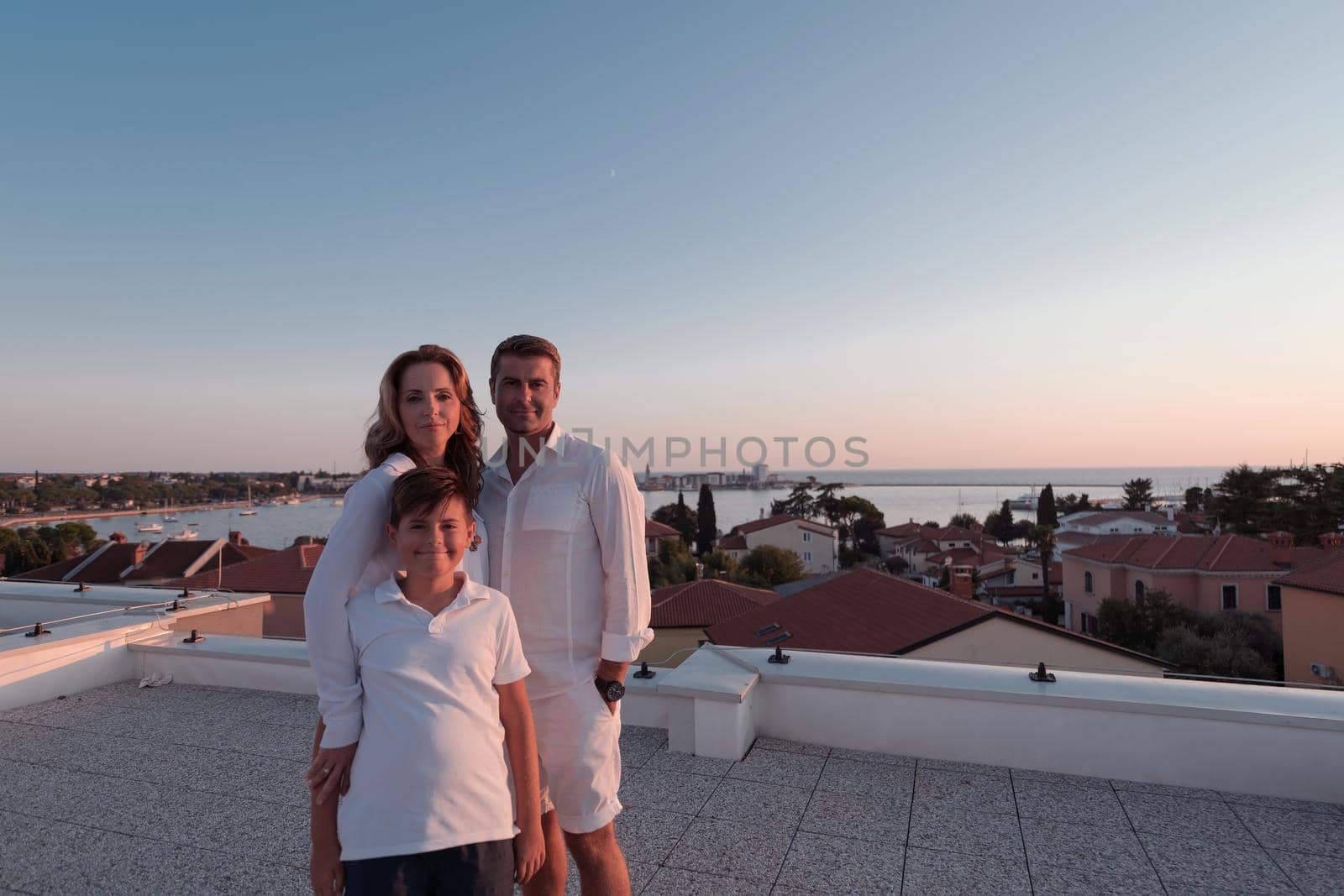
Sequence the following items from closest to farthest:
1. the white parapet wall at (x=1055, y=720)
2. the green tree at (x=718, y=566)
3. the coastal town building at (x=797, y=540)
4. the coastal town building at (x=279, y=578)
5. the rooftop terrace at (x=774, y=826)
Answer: the rooftop terrace at (x=774, y=826)
the white parapet wall at (x=1055, y=720)
the coastal town building at (x=279, y=578)
the green tree at (x=718, y=566)
the coastal town building at (x=797, y=540)

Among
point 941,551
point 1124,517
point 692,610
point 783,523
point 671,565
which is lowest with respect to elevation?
point 941,551

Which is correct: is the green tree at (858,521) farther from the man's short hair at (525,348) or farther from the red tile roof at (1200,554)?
the man's short hair at (525,348)

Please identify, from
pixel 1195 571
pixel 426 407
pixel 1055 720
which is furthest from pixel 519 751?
pixel 1195 571

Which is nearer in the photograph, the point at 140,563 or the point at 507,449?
the point at 507,449

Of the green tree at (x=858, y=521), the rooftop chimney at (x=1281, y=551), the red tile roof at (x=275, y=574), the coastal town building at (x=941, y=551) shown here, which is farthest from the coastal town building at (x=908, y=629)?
the green tree at (x=858, y=521)

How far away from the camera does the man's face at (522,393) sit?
68.8 inches

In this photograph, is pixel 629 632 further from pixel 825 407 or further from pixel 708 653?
pixel 825 407

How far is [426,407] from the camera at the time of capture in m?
1.60

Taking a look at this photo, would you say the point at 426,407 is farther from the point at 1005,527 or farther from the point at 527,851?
the point at 1005,527

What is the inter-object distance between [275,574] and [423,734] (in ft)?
53.9

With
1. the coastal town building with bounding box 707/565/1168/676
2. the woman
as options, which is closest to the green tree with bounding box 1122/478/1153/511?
the coastal town building with bounding box 707/565/1168/676

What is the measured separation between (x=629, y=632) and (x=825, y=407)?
27.4m

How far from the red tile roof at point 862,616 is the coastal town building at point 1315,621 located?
1174 cm

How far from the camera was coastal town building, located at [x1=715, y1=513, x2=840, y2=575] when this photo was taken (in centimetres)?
4862
